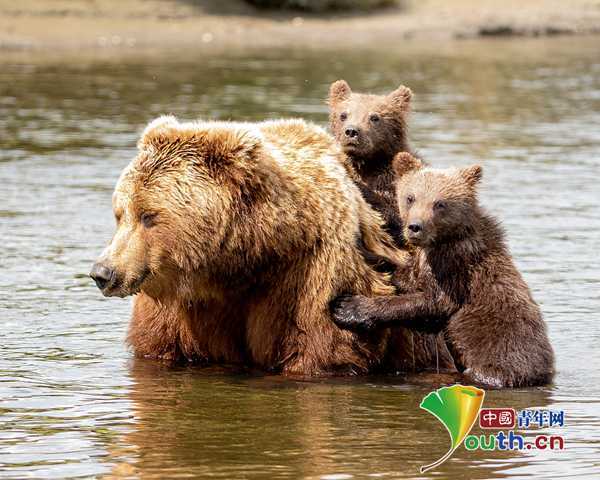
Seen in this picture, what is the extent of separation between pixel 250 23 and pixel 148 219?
3121 cm

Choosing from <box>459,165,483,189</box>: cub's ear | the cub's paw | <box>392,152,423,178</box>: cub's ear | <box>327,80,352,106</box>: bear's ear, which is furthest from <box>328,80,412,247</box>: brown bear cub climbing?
the cub's paw

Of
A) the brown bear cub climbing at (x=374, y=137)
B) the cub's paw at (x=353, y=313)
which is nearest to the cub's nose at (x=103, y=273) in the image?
→ the cub's paw at (x=353, y=313)

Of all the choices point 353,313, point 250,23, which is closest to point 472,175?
point 353,313

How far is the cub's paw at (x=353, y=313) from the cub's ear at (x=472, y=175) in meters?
1.03

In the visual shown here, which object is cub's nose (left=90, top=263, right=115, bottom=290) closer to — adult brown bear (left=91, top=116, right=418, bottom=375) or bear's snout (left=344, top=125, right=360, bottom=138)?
adult brown bear (left=91, top=116, right=418, bottom=375)

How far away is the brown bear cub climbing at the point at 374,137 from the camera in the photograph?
30.0ft

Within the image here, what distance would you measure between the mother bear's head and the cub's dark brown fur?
969 millimetres

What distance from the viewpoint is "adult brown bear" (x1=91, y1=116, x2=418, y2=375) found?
7883 mm

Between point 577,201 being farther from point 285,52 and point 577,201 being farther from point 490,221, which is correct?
point 285,52

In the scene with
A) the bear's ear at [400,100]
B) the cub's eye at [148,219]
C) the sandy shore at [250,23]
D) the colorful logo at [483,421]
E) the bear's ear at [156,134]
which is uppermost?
the sandy shore at [250,23]

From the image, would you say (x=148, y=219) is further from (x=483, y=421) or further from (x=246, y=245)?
(x=483, y=421)

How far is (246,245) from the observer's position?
314 inches

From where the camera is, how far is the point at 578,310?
10.8 metres

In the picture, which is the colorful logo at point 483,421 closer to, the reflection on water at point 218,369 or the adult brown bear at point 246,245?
the reflection on water at point 218,369
